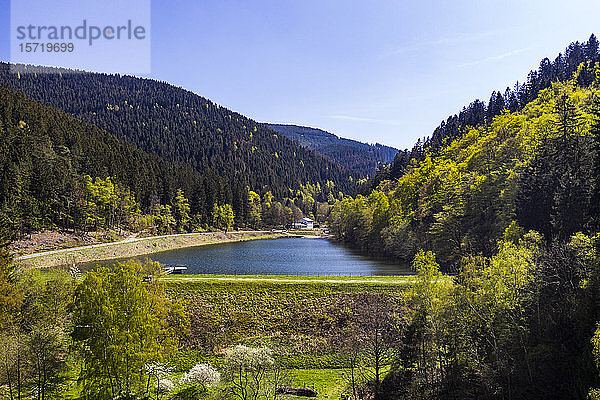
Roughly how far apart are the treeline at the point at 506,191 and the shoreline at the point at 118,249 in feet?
144

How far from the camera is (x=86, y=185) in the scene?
8019 cm

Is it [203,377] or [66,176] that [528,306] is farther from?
[66,176]

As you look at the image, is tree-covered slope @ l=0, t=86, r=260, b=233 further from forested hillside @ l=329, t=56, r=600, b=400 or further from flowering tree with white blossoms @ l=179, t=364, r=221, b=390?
forested hillside @ l=329, t=56, r=600, b=400

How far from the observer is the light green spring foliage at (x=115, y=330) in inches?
709

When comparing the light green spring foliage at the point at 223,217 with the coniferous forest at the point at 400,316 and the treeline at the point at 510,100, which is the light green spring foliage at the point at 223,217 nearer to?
the treeline at the point at 510,100

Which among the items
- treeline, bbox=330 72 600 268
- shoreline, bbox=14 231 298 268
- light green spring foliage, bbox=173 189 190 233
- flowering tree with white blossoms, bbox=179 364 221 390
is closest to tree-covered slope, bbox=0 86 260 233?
light green spring foliage, bbox=173 189 190 233

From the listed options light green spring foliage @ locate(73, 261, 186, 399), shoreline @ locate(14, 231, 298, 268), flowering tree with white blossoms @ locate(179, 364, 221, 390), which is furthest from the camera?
shoreline @ locate(14, 231, 298, 268)

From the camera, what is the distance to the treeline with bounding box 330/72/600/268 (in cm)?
2838

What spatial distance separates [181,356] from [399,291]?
17823 mm

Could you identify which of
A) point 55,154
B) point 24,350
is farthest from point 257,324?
point 55,154

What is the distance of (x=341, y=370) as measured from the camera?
82.0ft

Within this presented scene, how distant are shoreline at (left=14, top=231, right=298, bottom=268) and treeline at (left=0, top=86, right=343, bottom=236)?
7.34 metres

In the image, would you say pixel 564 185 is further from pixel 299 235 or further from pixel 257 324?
pixel 299 235

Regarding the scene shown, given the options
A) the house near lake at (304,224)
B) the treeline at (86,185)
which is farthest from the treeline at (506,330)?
the house near lake at (304,224)
